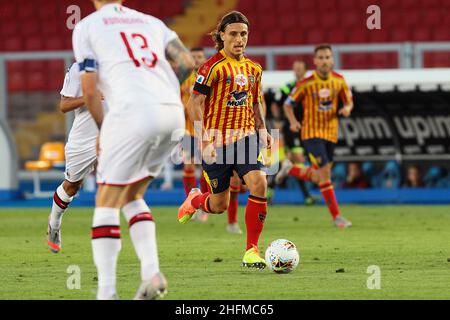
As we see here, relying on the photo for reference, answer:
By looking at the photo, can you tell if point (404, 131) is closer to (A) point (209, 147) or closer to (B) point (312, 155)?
(B) point (312, 155)

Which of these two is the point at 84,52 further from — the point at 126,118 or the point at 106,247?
the point at 106,247

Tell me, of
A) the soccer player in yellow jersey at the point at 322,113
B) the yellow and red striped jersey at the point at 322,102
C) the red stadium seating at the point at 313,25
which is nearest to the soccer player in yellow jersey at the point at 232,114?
the soccer player in yellow jersey at the point at 322,113

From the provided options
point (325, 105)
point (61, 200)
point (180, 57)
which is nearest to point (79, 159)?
point (61, 200)

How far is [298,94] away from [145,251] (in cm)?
776

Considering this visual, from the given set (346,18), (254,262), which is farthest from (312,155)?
(346,18)

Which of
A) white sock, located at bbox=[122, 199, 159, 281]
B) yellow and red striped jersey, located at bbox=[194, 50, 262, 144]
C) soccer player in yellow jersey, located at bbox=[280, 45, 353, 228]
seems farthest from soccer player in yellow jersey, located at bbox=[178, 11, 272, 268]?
soccer player in yellow jersey, located at bbox=[280, 45, 353, 228]

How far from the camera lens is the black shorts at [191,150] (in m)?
14.7

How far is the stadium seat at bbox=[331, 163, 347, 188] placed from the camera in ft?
60.7

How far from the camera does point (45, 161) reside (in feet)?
64.7

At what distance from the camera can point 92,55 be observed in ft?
20.7

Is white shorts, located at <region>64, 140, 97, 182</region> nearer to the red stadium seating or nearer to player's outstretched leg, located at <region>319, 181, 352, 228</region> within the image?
player's outstretched leg, located at <region>319, 181, 352, 228</region>

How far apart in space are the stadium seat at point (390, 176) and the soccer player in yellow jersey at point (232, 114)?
8.92 meters

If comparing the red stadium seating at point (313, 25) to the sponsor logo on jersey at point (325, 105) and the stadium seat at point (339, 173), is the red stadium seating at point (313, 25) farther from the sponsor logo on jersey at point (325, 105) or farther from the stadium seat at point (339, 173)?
the sponsor logo on jersey at point (325, 105)

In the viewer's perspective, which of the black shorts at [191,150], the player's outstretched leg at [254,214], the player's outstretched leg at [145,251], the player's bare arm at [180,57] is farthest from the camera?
the black shorts at [191,150]
